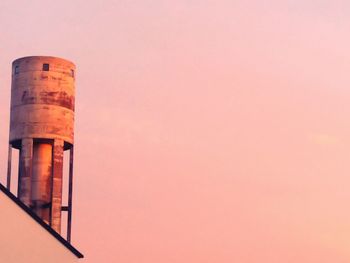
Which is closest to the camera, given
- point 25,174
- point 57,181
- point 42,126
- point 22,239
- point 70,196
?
point 22,239

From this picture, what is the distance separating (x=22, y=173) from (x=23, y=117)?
305 centimetres

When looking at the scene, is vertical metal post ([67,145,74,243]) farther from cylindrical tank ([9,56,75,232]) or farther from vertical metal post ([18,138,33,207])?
vertical metal post ([18,138,33,207])

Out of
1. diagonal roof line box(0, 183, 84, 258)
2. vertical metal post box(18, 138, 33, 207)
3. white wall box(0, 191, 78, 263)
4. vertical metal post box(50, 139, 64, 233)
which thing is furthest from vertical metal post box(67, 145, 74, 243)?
white wall box(0, 191, 78, 263)

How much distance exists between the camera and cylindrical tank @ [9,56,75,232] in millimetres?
43094

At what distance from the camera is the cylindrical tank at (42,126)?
43.1 m

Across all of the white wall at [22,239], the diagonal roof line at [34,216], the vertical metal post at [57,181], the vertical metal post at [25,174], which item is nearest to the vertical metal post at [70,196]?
the vertical metal post at [57,181]

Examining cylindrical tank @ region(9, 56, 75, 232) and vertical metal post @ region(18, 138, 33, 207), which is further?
cylindrical tank @ region(9, 56, 75, 232)

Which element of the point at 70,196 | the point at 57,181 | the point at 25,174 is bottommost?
the point at 70,196

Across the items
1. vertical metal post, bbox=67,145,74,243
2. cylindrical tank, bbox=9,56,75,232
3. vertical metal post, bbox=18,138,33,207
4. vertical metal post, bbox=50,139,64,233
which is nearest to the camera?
vertical metal post, bbox=67,145,74,243

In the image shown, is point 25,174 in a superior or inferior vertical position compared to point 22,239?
superior

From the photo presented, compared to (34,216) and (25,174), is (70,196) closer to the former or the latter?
(25,174)

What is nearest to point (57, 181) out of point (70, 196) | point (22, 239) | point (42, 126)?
point (70, 196)

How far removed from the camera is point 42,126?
4378 centimetres

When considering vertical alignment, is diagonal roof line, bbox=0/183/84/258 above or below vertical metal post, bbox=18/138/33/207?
below
